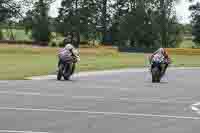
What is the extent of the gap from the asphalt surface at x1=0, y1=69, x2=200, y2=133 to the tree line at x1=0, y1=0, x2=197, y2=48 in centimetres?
6788

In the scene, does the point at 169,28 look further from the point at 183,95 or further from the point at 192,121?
the point at 192,121

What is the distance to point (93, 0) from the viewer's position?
10062 centimetres

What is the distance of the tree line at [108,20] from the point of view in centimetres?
9144

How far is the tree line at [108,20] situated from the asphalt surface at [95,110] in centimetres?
6788

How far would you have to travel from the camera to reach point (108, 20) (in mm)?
101062

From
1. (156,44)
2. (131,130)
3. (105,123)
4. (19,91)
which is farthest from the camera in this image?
(156,44)

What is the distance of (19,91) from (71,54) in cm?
770

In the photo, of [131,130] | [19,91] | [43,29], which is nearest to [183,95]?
[19,91]

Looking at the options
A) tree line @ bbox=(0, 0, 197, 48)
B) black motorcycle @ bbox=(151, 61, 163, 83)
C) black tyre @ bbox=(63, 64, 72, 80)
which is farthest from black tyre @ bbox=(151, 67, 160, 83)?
tree line @ bbox=(0, 0, 197, 48)

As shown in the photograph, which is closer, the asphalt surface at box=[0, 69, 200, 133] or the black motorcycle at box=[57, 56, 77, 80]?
the asphalt surface at box=[0, 69, 200, 133]

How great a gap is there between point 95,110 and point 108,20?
86.5m

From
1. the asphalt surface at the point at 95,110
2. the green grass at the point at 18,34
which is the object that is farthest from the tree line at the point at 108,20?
the asphalt surface at the point at 95,110

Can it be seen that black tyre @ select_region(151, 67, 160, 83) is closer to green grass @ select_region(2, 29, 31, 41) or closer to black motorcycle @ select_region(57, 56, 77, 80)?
black motorcycle @ select_region(57, 56, 77, 80)

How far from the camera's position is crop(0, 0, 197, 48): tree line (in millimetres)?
91438
